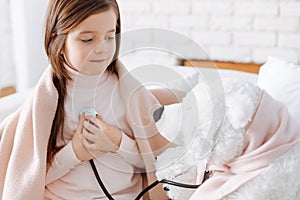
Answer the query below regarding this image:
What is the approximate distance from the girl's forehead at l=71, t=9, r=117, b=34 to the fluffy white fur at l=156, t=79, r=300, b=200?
0.22 metres

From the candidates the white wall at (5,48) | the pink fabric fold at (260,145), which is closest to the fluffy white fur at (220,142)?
the pink fabric fold at (260,145)

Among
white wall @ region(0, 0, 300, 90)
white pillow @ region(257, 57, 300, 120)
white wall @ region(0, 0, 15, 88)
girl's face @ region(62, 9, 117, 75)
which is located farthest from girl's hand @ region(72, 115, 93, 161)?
white wall @ region(0, 0, 15, 88)

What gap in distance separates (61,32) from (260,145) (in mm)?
473

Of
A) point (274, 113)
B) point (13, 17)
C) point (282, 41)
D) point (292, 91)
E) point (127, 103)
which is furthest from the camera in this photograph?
point (13, 17)

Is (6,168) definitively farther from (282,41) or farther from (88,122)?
(282,41)

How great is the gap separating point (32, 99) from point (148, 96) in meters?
0.28

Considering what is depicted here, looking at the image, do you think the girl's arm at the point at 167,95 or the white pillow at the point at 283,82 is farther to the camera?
the white pillow at the point at 283,82

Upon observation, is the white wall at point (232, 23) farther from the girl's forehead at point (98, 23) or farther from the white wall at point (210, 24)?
the girl's forehead at point (98, 23)

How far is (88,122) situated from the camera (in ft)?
3.61

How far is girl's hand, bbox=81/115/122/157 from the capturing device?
1.09m

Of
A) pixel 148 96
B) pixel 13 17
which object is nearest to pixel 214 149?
pixel 148 96

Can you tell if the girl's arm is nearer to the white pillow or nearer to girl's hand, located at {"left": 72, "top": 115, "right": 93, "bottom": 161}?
girl's hand, located at {"left": 72, "top": 115, "right": 93, "bottom": 161}

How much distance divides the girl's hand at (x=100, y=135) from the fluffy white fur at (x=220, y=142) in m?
0.10

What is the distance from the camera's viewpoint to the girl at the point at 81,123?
1.08 m
